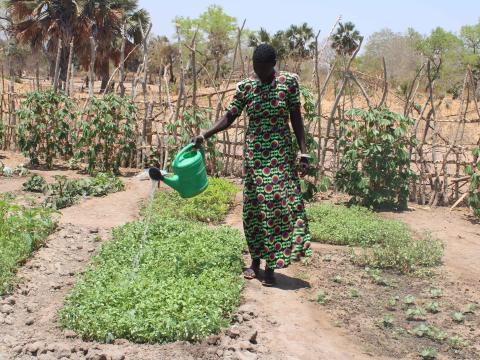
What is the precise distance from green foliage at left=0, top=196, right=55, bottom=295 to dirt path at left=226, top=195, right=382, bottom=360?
1729 mm

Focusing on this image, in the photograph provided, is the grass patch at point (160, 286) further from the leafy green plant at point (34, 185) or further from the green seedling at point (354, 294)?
the leafy green plant at point (34, 185)

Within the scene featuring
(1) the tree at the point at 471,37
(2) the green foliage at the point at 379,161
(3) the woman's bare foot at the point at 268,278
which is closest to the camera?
(3) the woman's bare foot at the point at 268,278

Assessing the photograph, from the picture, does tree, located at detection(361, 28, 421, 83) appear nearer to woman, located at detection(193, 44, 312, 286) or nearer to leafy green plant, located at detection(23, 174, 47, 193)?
leafy green plant, located at detection(23, 174, 47, 193)

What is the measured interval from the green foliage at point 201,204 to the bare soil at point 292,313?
1016mm

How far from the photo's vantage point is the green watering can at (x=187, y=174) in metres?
4.02

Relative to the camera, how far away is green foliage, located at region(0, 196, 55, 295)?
14.3 feet

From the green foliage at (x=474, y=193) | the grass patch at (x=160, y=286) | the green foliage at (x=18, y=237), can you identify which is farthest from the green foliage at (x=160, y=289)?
the green foliage at (x=474, y=193)

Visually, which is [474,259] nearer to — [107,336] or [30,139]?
[107,336]

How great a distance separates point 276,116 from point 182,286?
130 cm

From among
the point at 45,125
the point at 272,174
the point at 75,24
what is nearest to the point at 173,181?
the point at 272,174

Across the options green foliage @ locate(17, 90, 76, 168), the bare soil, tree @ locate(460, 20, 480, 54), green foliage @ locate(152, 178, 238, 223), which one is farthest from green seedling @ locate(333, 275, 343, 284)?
tree @ locate(460, 20, 480, 54)

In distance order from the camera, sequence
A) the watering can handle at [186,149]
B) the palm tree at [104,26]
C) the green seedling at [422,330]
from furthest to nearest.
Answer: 1. the palm tree at [104,26]
2. the watering can handle at [186,149]
3. the green seedling at [422,330]

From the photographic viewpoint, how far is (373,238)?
5.63 meters

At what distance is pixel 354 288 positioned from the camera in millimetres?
4473
